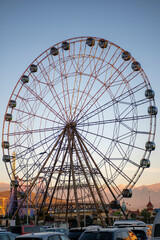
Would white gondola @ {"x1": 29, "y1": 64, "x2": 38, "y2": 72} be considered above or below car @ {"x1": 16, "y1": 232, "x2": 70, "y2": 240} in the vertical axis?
above

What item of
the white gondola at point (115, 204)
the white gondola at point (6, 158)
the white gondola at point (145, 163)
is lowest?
the white gondola at point (115, 204)

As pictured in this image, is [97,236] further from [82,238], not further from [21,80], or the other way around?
[21,80]

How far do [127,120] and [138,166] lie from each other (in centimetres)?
444

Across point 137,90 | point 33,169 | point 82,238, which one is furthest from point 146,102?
point 82,238

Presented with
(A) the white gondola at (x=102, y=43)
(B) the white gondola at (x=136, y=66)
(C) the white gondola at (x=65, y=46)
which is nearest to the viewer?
(B) the white gondola at (x=136, y=66)

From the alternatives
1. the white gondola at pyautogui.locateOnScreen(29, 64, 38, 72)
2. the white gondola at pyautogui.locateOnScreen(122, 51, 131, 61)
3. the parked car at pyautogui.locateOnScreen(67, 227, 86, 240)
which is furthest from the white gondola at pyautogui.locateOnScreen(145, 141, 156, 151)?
the parked car at pyautogui.locateOnScreen(67, 227, 86, 240)

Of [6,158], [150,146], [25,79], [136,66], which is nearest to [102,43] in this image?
[136,66]

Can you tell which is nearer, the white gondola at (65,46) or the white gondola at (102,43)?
the white gondola at (102,43)

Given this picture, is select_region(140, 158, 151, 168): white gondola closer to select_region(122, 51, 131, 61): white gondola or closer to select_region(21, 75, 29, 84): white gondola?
select_region(122, 51, 131, 61): white gondola

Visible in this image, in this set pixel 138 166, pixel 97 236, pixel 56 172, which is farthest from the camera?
pixel 56 172

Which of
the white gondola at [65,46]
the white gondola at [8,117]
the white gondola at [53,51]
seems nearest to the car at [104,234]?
the white gondola at [8,117]

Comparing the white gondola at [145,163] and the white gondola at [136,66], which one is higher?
the white gondola at [136,66]

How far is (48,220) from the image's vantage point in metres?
42.4

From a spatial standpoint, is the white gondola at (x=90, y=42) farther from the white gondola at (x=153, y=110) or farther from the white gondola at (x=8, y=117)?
the white gondola at (x=8, y=117)
